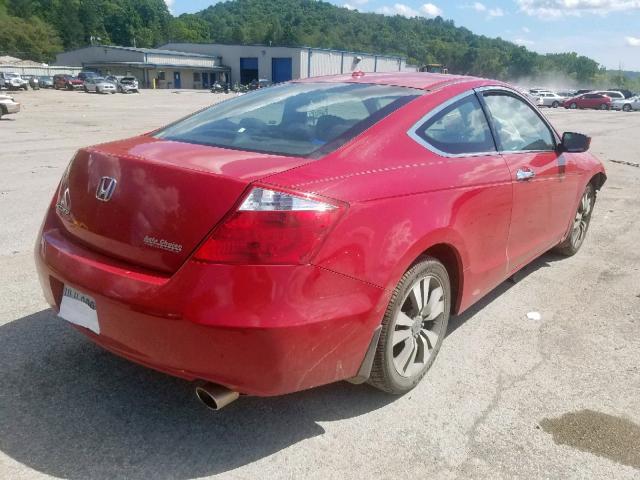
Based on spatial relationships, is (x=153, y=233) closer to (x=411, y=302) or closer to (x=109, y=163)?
(x=109, y=163)

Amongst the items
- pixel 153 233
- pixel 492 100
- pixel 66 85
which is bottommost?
pixel 66 85

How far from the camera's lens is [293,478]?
232 centimetres

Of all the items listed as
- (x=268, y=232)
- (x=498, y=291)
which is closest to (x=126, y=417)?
(x=268, y=232)

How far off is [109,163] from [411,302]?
1.55 m

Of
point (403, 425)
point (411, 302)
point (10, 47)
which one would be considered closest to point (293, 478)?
point (403, 425)

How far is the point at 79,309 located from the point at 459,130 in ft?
7.21

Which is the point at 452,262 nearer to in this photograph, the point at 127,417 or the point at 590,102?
the point at 127,417

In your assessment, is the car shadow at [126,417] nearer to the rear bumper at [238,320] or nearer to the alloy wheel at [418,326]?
the alloy wheel at [418,326]

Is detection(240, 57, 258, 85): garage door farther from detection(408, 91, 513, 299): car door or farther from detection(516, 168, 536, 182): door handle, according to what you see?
detection(408, 91, 513, 299): car door

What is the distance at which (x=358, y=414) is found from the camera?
278 centimetres

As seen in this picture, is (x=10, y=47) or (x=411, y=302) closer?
(x=411, y=302)

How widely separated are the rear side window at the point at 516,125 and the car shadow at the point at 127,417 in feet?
6.08

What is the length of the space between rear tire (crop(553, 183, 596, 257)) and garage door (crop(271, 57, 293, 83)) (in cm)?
7568

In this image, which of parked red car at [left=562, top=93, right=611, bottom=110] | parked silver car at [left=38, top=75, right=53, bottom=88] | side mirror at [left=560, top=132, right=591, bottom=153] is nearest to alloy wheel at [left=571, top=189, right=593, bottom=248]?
side mirror at [left=560, top=132, right=591, bottom=153]
